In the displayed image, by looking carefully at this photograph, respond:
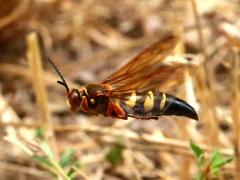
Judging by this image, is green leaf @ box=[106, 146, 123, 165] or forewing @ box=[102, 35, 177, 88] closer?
forewing @ box=[102, 35, 177, 88]

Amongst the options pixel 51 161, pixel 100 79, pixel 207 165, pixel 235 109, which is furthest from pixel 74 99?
pixel 100 79

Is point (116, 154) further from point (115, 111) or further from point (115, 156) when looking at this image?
point (115, 111)

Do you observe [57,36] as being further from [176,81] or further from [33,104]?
[176,81]

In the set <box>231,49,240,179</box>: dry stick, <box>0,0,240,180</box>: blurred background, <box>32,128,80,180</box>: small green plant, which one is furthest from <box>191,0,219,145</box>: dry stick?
<box>32,128,80,180</box>: small green plant

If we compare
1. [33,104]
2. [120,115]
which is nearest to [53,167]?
[120,115]

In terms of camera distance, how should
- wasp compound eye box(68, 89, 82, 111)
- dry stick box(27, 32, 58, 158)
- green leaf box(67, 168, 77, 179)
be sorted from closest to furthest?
wasp compound eye box(68, 89, 82, 111)
green leaf box(67, 168, 77, 179)
dry stick box(27, 32, 58, 158)

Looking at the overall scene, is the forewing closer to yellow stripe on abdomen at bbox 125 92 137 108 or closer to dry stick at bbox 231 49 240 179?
yellow stripe on abdomen at bbox 125 92 137 108
